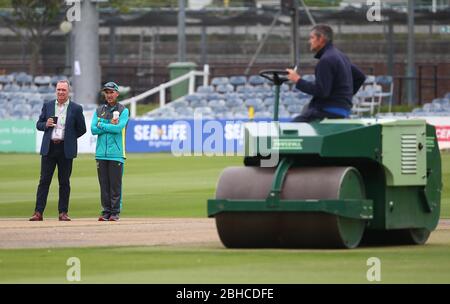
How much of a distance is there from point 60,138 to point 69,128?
0.59 ft

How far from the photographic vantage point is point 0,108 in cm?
4600

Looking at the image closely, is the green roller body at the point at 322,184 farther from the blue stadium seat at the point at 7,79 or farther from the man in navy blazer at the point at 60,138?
the blue stadium seat at the point at 7,79

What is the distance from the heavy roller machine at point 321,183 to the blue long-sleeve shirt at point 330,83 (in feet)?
1.04

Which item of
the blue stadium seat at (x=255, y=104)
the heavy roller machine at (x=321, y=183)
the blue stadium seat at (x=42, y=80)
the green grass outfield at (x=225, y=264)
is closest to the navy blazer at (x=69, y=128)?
the green grass outfield at (x=225, y=264)

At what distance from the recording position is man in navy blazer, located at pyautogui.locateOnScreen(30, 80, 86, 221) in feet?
59.1

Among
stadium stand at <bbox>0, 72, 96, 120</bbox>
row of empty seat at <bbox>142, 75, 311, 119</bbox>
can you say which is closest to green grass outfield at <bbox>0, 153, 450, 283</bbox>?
row of empty seat at <bbox>142, 75, 311, 119</bbox>

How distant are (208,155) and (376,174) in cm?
2445

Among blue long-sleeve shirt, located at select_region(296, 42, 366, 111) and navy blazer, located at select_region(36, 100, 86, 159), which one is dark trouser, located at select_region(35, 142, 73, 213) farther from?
blue long-sleeve shirt, located at select_region(296, 42, 366, 111)

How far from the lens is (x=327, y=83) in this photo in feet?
45.0

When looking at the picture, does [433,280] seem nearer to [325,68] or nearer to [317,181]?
[317,181]

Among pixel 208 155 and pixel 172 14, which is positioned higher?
pixel 172 14

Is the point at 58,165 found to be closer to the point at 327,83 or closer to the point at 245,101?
the point at 327,83

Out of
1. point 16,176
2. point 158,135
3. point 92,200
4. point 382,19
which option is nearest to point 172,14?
point 382,19

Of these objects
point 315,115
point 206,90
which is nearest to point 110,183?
point 315,115
